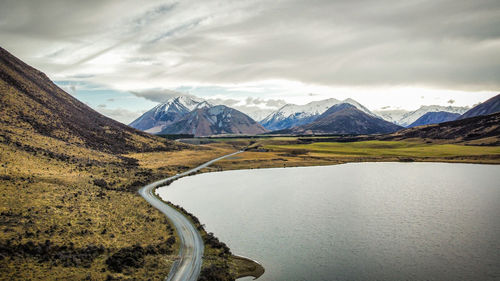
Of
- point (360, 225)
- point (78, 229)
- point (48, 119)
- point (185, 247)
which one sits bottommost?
point (360, 225)

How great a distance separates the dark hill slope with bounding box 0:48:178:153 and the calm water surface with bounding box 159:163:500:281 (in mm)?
61651

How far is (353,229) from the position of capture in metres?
49.2

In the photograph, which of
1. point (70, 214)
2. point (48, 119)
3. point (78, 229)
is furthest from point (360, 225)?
point (48, 119)

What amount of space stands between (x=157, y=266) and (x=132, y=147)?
145 meters

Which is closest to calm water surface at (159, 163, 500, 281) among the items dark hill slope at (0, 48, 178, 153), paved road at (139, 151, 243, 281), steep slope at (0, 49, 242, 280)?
paved road at (139, 151, 243, 281)

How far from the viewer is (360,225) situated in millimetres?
51188

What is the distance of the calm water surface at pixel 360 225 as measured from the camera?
35531mm

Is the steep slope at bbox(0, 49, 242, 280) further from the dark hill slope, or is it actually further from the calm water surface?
the calm water surface

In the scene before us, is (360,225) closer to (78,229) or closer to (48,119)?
(78,229)

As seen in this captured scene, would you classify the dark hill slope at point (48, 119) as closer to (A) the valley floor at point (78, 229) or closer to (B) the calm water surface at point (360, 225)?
(A) the valley floor at point (78, 229)

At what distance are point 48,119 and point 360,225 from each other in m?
134

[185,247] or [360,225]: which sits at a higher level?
[185,247]

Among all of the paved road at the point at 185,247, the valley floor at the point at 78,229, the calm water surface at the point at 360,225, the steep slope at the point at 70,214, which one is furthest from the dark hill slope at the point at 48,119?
the calm water surface at the point at 360,225

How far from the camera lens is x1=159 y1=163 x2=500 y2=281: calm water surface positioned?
35531mm
